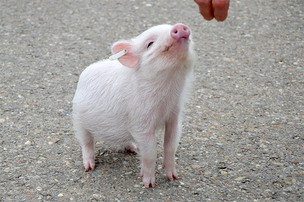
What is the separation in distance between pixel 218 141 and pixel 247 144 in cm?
25

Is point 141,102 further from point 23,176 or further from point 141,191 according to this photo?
point 23,176

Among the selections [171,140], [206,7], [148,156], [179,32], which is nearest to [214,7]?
[206,7]

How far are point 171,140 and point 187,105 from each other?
3.94ft

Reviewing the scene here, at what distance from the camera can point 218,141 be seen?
4.09m

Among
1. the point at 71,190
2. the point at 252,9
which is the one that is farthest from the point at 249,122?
the point at 252,9

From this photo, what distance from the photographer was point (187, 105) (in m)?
4.63

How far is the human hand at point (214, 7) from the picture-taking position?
3.22 meters

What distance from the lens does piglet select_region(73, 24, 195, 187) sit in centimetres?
308

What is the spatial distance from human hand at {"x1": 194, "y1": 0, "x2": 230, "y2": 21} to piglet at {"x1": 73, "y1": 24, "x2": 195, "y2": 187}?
1.06 feet

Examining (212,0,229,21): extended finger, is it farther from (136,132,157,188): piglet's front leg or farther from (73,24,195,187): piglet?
(136,132,157,188): piglet's front leg

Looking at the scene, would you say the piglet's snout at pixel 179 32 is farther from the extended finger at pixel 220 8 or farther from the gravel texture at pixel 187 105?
the gravel texture at pixel 187 105

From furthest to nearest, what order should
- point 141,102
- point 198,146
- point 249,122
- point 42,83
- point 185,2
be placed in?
point 185,2 → point 42,83 → point 249,122 → point 198,146 → point 141,102

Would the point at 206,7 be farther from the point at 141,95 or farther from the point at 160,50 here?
the point at 141,95

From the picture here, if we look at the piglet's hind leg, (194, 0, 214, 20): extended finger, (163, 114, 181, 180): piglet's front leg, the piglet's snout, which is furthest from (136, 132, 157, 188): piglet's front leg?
(194, 0, 214, 20): extended finger
